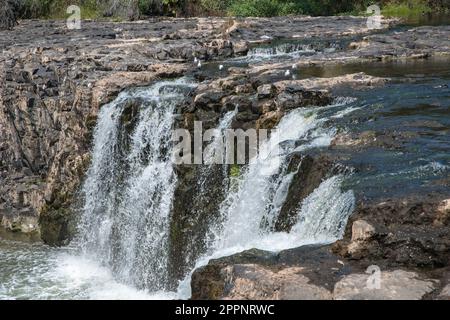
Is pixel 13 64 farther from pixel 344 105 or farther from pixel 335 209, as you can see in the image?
pixel 335 209

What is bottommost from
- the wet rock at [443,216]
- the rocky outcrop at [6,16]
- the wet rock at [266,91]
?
the wet rock at [443,216]

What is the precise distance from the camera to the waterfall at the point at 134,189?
583 inches

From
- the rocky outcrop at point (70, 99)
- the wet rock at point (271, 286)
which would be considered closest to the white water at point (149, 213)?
the rocky outcrop at point (70, 99)

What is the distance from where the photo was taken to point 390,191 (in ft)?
32.0

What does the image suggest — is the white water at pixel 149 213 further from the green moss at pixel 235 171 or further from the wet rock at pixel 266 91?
the wet rock at pixel 266 91

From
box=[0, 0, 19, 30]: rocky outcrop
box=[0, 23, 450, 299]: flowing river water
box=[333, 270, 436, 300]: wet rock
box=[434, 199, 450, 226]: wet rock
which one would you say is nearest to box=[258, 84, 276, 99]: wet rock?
box=[0, 23, 450, 299]: flowing river water

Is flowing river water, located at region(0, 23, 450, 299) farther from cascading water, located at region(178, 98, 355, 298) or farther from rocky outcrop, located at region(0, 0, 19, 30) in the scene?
rocky outcrop, located at region(0, 0, 19, 30)

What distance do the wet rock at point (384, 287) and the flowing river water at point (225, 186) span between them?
1.75m

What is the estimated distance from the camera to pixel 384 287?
7.50 meters

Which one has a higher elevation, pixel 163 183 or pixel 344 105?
pixel 344 105

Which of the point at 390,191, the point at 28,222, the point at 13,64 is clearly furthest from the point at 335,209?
the point at 13,64
